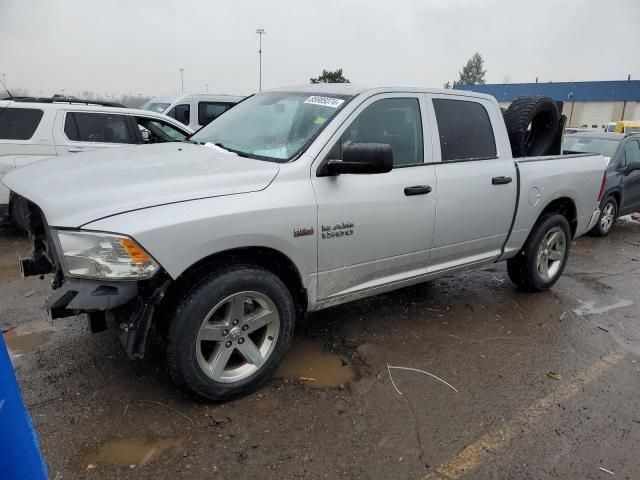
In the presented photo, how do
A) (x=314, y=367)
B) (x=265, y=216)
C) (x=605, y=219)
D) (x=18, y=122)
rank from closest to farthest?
(x=265, y=216)
(x=314, y=367)
(x=18, y=122)
(x=605, y=219)

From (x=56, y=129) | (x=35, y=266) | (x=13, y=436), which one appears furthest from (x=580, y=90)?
(x=13, y=436)

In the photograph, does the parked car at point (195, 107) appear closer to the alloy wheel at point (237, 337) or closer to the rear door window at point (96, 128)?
the rear door window at point (96, 128)

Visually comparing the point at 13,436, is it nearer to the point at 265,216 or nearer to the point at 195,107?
the point at 265,216

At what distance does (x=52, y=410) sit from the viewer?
2.79 meters

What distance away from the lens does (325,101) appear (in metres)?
3.40

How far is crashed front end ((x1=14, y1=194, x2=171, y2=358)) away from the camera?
2.35m

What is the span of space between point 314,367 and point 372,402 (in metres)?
0.55

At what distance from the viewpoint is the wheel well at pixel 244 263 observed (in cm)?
263

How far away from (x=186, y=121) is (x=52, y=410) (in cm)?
992

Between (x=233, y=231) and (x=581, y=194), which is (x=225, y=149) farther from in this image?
(x=581, y=194)

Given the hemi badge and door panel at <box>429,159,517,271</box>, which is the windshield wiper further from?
door panel at <box>429,159,517,271</box>

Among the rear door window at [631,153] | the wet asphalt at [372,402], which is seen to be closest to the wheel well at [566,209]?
the wet asphalt at [372,402]

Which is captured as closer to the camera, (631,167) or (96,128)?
(96,128)

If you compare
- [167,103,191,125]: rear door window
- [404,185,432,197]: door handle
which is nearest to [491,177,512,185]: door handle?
[404,185,432,197]: door handle
